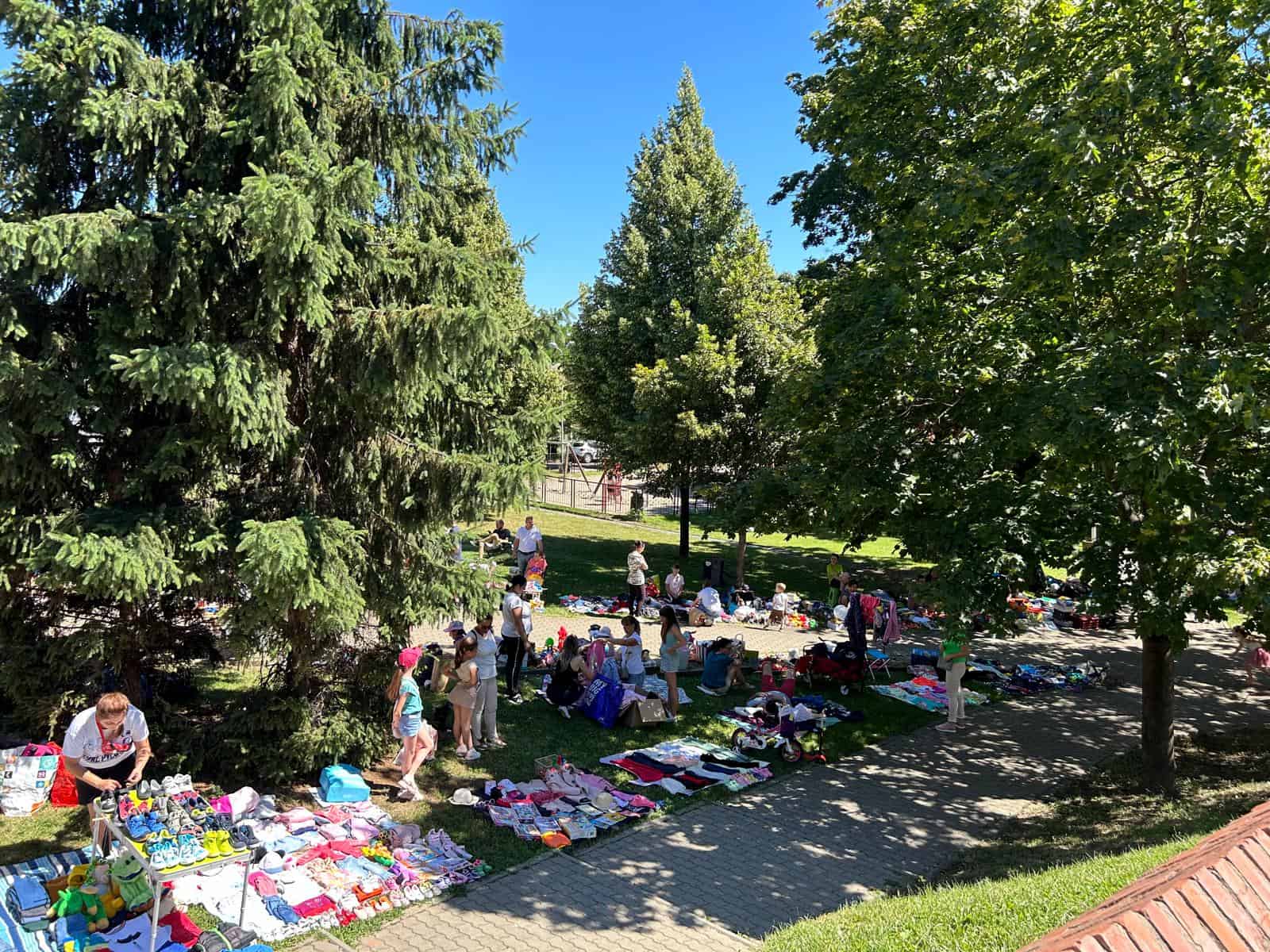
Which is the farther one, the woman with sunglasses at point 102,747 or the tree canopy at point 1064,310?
the tree canopy at point 1064,310

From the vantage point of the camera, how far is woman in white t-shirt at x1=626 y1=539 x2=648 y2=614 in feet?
60.0

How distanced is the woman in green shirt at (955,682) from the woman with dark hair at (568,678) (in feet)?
17.6

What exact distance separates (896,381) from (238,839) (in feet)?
27.7

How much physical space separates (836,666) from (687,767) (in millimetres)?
4567

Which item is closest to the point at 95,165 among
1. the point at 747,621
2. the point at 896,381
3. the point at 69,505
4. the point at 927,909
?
the point at 69,505

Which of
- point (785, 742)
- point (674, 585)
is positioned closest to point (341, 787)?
point (785, 742)

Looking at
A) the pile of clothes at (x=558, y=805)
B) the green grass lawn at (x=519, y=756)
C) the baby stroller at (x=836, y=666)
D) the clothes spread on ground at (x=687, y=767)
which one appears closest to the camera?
the green grass lawn at (x=519, y=756)

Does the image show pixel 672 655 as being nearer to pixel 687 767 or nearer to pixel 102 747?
pixel 687 767

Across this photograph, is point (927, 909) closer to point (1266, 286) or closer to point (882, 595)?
point (1266, 286)

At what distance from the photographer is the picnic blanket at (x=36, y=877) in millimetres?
6094

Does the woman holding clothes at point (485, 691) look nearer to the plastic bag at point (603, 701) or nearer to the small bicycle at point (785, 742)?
the plastic bag at point (603, 701)

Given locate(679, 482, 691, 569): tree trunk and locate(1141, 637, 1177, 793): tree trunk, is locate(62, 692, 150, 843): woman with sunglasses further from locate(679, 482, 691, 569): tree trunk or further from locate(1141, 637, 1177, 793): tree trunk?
locate(679, 482, 691, 569): tree trunk

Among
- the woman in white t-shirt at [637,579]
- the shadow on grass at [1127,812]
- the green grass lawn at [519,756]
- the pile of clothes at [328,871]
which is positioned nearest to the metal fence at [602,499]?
the woman in white t-shirt at [637,579]

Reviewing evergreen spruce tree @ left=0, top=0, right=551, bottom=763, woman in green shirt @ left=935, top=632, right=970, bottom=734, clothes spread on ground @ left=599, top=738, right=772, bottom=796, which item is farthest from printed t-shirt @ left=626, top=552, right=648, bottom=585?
evergreen spruce tree @ left=0, top=0, right=551, bottom=763
